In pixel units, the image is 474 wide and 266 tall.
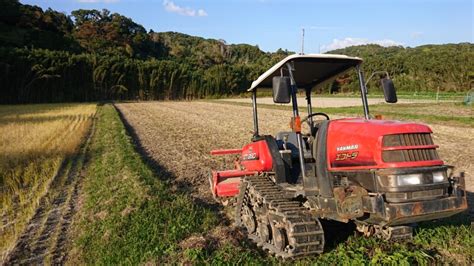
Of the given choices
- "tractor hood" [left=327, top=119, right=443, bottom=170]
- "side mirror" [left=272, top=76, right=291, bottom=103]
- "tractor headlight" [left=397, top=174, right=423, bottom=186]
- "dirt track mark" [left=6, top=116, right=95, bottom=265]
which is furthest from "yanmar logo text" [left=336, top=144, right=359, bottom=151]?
"dirt track mark" [left=6, top=116, right=95, bottom=265]

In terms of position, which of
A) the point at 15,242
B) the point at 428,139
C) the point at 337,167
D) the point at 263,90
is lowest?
the point at 15,242

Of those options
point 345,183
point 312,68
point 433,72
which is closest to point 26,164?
point 312,68

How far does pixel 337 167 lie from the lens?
4242 mm

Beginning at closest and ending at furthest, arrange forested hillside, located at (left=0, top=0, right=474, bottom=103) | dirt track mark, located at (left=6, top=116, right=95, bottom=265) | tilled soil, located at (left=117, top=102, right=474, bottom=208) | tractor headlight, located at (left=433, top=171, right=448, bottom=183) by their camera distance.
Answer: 1. tractor headlight, located at (left=433, top=171, right=448, bottom=183)
2. dirt track mark, located at (left=6, top=116, right=95, bottom=265)
3. tilled soil, located at (left=117, top=102, right=474, bottom=208)
4. forested hillside, located at (left=0, top=0, right=474, bottom=103)

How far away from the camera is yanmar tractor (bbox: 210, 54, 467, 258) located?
3.77m

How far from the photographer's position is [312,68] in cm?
557

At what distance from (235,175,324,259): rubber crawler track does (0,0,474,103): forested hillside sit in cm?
2883

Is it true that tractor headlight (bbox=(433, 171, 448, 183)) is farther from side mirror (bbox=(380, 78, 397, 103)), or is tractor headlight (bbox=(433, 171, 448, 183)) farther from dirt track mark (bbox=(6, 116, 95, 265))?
dirt track mark (bbox=(6, 116, 95, 265))

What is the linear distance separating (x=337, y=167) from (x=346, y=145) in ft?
0.83

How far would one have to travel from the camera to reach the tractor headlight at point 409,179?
3.72 m

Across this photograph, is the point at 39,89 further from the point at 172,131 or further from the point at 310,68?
the point at 310,68

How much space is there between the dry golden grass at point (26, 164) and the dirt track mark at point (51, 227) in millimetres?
147

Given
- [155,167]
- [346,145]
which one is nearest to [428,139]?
[346,145]

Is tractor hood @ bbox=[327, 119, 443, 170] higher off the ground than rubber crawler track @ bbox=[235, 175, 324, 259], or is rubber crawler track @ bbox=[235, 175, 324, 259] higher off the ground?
tractor hood @ bbox=[327, 119, 443, 170]
